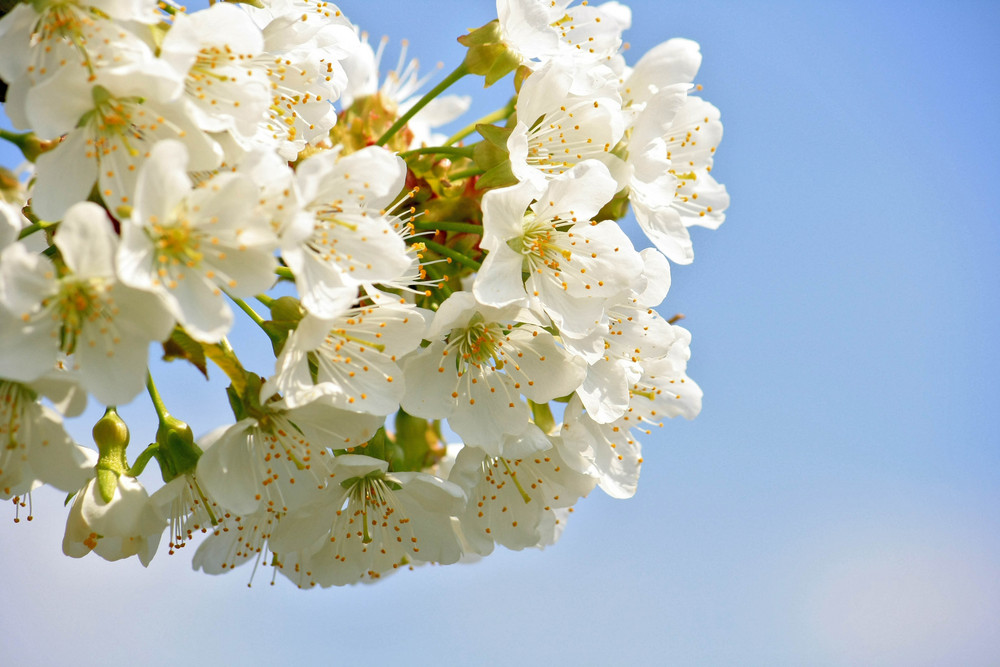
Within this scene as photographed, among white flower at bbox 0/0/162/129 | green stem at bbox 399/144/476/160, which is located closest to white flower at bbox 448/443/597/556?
green stem at bbox 399/144/476/160

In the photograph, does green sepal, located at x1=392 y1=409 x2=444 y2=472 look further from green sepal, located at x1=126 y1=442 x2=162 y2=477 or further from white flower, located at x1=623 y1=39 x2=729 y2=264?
white flower, located at x1=623 y1=39 x2=729 y2=264

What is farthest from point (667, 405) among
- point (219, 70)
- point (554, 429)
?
point (219, 70)

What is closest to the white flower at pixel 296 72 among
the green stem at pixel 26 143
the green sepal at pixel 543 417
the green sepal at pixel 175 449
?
the green stem at pixel 26 143

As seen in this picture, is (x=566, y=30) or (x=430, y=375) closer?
(x=430, y=375)

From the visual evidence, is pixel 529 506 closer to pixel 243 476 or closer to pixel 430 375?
pixel 430 375

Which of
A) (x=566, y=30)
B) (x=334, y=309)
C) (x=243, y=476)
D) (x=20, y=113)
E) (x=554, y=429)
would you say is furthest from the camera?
(x=566, y=30)

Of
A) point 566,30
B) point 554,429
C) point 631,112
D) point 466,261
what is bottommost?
point 554,429

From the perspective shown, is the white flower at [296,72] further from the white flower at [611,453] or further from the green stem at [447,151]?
the white flower at [611,453]

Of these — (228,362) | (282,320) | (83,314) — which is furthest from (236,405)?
(83,314)
